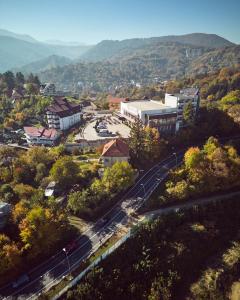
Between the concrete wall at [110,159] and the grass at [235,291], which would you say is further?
the concrete wall at [110,159]

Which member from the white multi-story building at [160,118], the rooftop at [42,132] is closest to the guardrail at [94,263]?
the white multi-story building at [160,118]

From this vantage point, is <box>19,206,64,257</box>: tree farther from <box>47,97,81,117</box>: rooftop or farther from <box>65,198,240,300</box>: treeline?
<box>47,97,81,117</box>: rooftop

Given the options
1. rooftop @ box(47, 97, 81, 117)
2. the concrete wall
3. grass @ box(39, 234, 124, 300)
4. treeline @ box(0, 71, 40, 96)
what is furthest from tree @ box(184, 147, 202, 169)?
treeline @ box(0, 71, 40, 96)

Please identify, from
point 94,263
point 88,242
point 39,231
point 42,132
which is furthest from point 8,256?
point 42,132

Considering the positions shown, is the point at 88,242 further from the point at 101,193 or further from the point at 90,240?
the point at 101,193

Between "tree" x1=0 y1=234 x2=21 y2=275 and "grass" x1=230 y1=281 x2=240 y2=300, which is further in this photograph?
"grass" x1=230 y1=281 x2=240 y2=300

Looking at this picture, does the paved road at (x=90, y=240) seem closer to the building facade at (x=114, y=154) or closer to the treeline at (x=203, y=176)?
the treeline at (x=203, y=176)

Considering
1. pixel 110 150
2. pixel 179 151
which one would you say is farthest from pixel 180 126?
pixel 110 150
